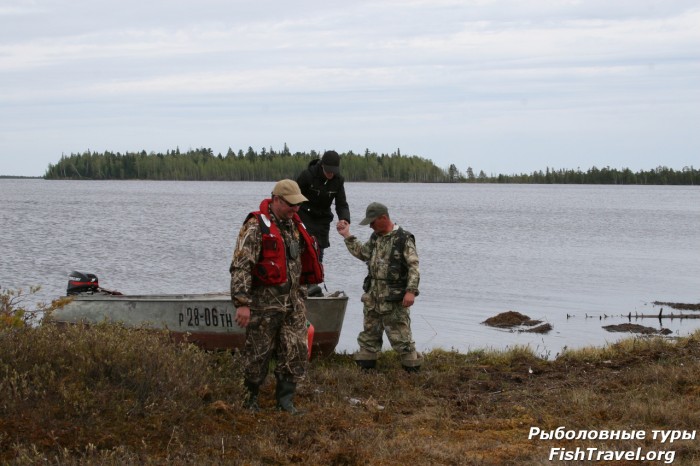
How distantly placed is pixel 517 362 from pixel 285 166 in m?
136

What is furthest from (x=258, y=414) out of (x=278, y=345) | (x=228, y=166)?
(x=228, y=166)

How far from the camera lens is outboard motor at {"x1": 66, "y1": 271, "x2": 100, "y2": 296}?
1225 centimetres

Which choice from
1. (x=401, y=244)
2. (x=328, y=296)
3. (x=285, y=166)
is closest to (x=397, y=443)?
(x=401, y=244)

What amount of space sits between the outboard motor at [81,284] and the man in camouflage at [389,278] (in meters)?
3.87

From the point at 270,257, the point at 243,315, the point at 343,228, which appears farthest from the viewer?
the point at 343,228

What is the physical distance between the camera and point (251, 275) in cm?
775

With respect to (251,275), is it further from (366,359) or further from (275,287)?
(366,359)

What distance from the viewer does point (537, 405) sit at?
8625 mm

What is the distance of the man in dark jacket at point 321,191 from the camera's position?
10.9 meters

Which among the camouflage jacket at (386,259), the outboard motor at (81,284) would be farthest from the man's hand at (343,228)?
the outboard motor at (81,284)

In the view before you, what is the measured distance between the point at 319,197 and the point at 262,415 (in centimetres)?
380

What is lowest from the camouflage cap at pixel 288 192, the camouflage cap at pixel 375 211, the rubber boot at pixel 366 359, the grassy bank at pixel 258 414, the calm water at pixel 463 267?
the calm water at pixel 463 267

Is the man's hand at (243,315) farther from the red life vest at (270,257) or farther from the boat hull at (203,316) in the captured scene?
the boat hull at (203,316)

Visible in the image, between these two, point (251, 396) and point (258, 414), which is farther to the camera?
point (251, 396)
